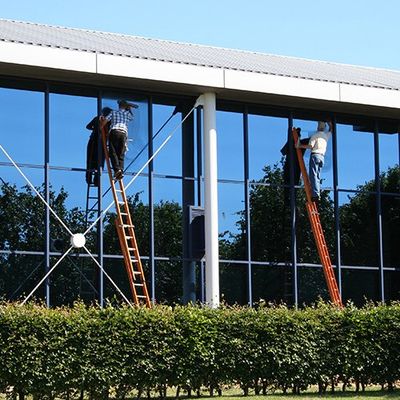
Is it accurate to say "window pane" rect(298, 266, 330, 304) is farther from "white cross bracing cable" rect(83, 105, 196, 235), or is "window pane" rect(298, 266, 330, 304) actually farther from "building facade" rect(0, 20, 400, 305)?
"white cross bracing cable" rect(83, 105, 196, 235)

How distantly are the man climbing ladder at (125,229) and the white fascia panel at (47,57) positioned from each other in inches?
55.4

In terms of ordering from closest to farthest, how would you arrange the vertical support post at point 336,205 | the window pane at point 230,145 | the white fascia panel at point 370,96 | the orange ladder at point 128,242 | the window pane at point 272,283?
1. the orange ladder at point 128,242
2. the window pane at point 272,283
3. the window pane at point 230,145
4. the white fascia panel at point 370,96
5. the vertical support post at point 336,205

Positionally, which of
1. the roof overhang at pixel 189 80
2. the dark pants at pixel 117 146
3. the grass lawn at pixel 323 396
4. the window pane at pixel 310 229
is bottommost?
the grass lawn at pixel 323 396

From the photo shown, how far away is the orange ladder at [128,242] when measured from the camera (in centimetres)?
2200

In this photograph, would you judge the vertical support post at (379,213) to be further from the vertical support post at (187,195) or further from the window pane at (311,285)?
the vertical support post at (187,195)

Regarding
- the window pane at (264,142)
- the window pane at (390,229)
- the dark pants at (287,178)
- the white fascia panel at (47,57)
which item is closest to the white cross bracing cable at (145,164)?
the window pane at (264,142)

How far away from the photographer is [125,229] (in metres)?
22.7

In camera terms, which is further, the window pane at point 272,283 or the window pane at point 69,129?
the window pane at point 272,283

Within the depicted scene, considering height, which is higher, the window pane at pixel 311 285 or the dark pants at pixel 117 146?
the dark pants at pixel 117 146

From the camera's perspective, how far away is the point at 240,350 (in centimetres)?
1861

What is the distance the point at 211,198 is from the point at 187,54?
12.0 ft

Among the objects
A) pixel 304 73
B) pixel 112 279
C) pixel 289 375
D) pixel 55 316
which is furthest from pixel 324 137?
pixel 55 316

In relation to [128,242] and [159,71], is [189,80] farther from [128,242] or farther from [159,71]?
[128,242]

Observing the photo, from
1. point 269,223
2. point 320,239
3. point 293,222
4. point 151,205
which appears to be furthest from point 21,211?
point 320,239
